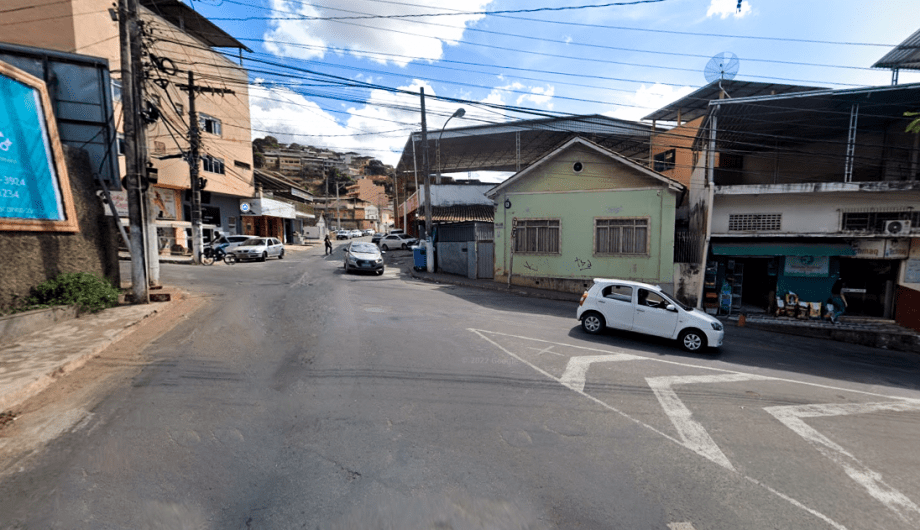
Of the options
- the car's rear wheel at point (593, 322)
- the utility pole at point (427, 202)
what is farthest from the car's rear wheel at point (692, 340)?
the utility pole at point (427, 202)

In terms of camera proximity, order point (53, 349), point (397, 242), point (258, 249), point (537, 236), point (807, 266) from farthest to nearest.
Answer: point (397, 242) → point (258, 249) → point (537, 236) → point (807, 266) → point (53, 349)

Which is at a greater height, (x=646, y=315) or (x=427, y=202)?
(x=427, y=202)

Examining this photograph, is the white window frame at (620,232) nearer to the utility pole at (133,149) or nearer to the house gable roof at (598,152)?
the house gable roof at (598,152)

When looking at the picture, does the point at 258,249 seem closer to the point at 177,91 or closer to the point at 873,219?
the point at 177,91

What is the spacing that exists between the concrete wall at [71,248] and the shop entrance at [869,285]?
23.8 metres

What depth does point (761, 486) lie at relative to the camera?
A: 3.79 metres

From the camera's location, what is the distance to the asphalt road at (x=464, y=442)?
326 cm

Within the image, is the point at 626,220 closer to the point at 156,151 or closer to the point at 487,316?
the point at 487,316

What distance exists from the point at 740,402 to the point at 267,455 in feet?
21.3

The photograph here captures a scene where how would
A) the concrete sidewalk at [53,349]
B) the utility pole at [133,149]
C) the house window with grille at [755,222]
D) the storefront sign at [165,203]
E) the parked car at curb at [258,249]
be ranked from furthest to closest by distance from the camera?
the storefront sign at [165,203] < the parked car at curb at [258,249] < the house window with grille at [755,222] < the utility pole at [133,149] < the concrete sidewalk at [53,349]

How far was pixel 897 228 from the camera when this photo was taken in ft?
43.6

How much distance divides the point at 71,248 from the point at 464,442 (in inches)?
433

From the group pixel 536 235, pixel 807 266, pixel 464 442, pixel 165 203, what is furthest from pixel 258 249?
pixel 807 266

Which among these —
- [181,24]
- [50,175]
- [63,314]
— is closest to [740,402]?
[63,314]
